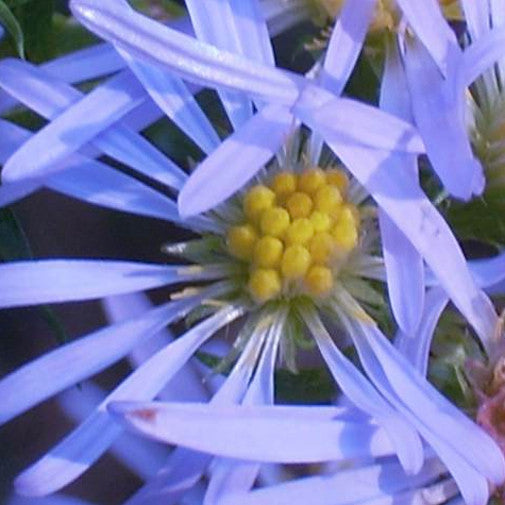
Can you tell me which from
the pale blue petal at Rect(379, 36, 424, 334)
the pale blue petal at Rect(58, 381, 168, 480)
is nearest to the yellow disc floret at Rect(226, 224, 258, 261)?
the pale blue petal at Rect(379, 36, 424, 334)

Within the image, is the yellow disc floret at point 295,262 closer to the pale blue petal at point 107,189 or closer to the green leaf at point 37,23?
the pale blue petal at point 107,189

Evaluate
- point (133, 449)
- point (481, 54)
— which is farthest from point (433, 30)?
point (133, 449)

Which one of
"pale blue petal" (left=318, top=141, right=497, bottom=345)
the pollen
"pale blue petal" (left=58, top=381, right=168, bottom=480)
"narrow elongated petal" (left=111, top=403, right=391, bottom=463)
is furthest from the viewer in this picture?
"pale blue petal" (left=58, top=381, right=168, bottom=480)

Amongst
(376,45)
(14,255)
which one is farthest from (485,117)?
(14,255)

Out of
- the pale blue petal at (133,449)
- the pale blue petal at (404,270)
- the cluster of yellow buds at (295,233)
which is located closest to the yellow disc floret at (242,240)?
the cluster of yellow buds at (295,233)

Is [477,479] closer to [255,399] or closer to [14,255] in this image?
[255,399]

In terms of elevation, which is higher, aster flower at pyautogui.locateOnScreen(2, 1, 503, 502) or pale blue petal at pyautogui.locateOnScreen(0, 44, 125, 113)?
pale blue petal at pyautogui.locateOnScreen(0, 44, 125, 113)

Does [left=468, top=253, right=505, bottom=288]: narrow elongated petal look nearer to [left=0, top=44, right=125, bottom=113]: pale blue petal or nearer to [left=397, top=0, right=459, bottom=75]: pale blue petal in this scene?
Result: [left=397, top=0, right=459, bottom=75]: pale blue petal
